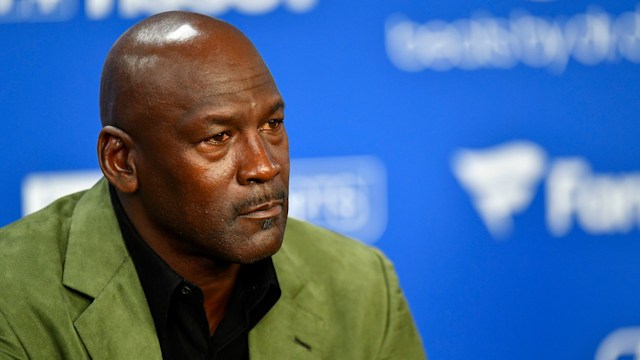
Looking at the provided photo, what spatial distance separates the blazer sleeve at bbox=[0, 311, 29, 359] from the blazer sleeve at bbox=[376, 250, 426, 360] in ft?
2.51

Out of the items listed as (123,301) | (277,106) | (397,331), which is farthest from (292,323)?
(277,106)

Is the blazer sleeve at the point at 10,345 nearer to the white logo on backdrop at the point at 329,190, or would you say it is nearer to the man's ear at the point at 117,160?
the man's ear at the point at 117,160

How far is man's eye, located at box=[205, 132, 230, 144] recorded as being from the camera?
Result: 6.92 feet

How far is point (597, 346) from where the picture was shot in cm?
341

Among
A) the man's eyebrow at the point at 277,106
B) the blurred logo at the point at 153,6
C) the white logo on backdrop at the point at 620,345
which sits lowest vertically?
the white logo on backdrop at the point at 620,345

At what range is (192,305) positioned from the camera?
2.25 metres

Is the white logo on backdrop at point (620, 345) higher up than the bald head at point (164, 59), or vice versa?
the bald head at point (164, 59)

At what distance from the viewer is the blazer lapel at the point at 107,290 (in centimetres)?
213

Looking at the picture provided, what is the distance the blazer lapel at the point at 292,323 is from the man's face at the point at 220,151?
24cm

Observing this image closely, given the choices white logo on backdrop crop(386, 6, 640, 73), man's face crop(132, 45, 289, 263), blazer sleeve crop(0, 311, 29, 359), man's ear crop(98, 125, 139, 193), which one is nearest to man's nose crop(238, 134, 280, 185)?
man's face crop(132, 45, 289, 263)

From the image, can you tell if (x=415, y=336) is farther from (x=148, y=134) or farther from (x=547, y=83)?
(x=547, y=83)

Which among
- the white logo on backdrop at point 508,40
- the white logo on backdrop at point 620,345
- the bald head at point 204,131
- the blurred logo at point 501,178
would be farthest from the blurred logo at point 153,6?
the white logo on backdrop at point 620,345

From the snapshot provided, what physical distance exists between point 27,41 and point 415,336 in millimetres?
1505

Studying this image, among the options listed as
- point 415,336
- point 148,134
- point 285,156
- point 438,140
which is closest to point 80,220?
point 148,134
